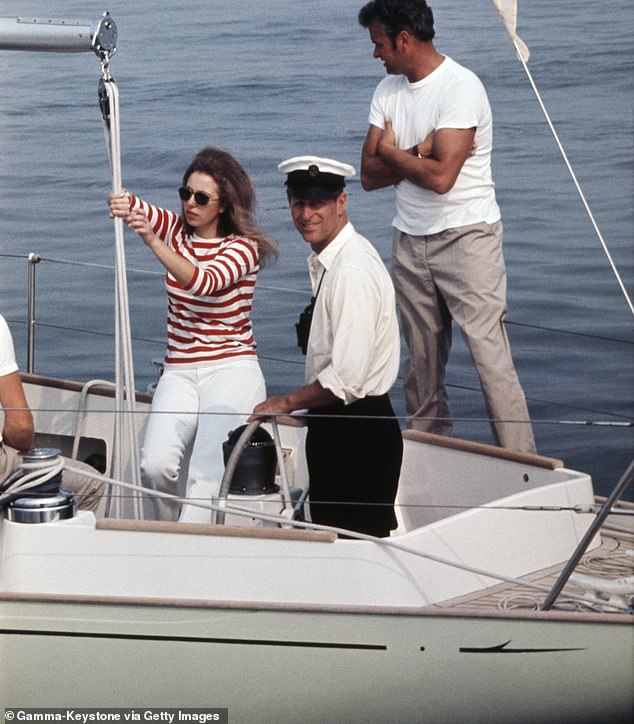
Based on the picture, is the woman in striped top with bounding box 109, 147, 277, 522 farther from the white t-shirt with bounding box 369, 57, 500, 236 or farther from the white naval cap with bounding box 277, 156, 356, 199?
the white t-shirt with bounding box 369, 57, 500, 236

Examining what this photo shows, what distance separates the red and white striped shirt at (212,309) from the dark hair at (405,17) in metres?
0.80

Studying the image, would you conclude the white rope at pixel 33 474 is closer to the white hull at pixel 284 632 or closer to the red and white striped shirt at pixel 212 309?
the white hull at pixel 284 632

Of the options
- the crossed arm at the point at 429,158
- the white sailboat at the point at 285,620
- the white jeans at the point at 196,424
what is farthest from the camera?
the crossed arm at the point at 429,158

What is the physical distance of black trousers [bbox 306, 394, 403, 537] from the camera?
338 cm

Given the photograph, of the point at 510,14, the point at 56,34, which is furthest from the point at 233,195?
the point at 510,14

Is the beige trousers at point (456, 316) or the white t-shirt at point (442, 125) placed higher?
the white t-shirt at point (442, 125)

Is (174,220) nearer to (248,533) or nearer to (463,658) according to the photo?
(248,533)

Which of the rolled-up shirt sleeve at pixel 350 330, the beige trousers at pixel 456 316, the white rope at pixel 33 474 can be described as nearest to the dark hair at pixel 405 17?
the beige trousers at pixel 456 316

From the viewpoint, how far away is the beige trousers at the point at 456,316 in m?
4.10

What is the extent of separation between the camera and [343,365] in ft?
10.7

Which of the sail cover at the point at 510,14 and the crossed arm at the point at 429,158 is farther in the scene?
the crossed arm at the point at 429,158

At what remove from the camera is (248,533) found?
3262 millimetres

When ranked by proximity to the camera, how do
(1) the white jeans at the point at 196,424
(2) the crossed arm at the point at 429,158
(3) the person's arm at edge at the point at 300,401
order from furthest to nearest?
(2) the crossed arm at the point at 429,158 → (1) the white jeans at the point at 196,424 → (3) the person's arm at edge at the point at 300,401

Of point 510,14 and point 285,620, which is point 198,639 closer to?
point 285,620
